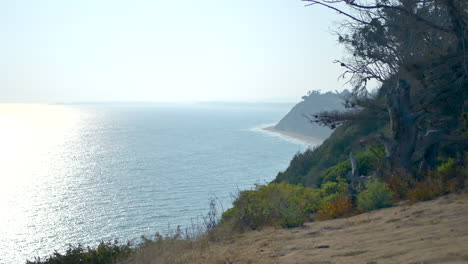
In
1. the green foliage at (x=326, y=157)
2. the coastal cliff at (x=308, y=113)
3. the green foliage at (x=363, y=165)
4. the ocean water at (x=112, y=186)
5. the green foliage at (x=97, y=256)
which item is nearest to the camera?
the green foliage at (x=97, y=256)

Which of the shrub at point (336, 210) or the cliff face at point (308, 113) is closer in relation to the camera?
the shrub at point (336, 210)

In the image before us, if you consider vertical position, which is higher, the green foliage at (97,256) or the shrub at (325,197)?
the shrub at (325,197)

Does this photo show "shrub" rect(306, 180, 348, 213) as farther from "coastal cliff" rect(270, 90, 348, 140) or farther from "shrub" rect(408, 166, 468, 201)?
"coastal cliff" rect(270, 90, 348, 140)

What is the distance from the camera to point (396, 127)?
12.0 m

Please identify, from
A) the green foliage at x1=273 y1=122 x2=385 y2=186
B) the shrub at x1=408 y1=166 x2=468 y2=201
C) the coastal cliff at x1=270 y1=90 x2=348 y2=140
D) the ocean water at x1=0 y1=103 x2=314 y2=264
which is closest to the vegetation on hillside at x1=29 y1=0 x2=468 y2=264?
the shrub at x1=408 y1=166 x2=468 y2=201

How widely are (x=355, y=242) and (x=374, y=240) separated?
29 centimetres

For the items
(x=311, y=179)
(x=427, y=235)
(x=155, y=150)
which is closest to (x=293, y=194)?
(x=427, y=235)

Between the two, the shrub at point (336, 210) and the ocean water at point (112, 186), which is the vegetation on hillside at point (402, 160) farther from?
the ocean water at point (112, 186)

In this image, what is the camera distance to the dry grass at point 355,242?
205 inches

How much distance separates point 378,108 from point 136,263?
42.4ft

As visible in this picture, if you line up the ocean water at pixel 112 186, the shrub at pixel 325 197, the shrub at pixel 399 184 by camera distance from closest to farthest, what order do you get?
the shrub at pixel 399 184, the shrub at pixel 325 197, the ocean water at pixel 112 186

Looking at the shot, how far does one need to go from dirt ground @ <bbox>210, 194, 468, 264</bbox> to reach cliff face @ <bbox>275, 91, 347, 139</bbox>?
4325 inches

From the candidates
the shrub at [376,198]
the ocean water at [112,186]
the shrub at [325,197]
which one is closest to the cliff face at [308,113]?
the ocean water at [112,186]

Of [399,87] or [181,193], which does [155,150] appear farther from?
[399,87]
